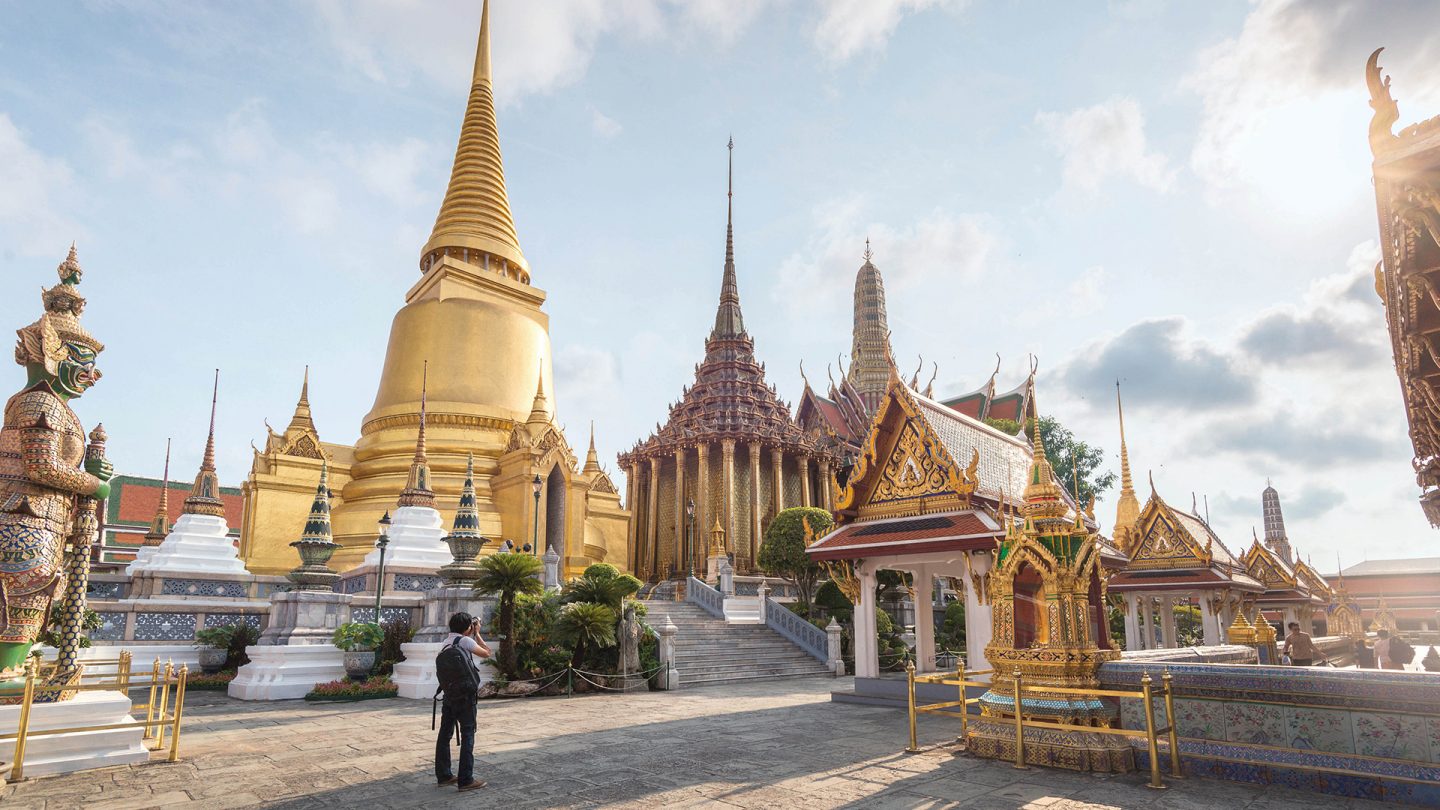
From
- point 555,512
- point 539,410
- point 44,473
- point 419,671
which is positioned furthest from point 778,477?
point 44,473

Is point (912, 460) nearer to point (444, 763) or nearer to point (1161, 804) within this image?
point (1161, 804)

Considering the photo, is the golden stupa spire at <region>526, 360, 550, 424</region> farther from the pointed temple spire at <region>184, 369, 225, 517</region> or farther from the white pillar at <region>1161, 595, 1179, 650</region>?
the white pillar at <region>1161, 595, 1179, 650</region>

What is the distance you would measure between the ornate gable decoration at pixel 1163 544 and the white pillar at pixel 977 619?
27.7 ft

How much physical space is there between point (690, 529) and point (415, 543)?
56.4ft

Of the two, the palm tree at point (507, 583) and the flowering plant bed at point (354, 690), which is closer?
→ the flowering plant bed at point (354, 690)

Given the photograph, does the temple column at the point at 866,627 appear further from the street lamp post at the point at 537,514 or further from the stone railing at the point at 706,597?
the street lamp post at the point at 537,514

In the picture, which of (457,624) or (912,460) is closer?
(457,624)

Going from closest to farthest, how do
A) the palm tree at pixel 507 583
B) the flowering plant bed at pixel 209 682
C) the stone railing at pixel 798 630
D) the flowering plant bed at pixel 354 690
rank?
the flowering plant bed at pixel 354 690, the palm tree at pixel 507 583, the flowering plant bed at pixel 209 682, the stone railing at pixel 798 630

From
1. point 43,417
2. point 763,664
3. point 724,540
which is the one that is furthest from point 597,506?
point 43,417

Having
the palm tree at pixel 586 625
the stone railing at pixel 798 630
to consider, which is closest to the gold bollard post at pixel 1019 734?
the palm tree at pixel 586 625

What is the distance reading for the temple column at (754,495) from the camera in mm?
35031

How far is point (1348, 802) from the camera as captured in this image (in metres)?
5.88

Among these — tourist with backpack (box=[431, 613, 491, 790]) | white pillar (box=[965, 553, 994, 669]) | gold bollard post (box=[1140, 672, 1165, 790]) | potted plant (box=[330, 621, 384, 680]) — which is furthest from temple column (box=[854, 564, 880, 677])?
potted plant (box=[330, 621, 384, 680])

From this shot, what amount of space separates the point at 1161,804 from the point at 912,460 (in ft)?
24.3
